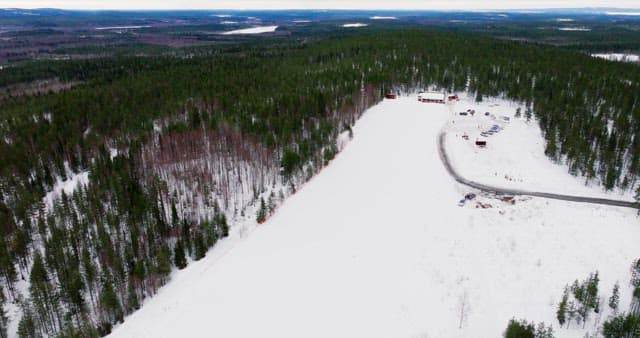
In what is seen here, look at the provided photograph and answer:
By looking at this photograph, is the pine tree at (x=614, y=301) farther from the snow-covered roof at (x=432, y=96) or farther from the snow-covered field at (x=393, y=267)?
the snow-covered roof at (x=432, y=96)

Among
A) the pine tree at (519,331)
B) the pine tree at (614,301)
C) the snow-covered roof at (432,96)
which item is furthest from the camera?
the snow-covered roof at (432,96)

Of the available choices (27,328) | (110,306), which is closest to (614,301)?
(110,306)

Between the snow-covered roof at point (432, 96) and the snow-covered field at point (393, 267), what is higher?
the snow-covered roof at point (432, 96)

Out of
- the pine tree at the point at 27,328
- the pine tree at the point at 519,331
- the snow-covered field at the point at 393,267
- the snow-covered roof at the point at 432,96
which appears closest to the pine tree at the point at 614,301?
the snow-covered field at the point at 393,267

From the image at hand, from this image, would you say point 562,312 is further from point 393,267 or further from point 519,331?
point 393,267

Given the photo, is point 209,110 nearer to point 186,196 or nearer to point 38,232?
point 186,196

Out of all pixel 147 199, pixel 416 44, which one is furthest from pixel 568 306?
pixel 416 44

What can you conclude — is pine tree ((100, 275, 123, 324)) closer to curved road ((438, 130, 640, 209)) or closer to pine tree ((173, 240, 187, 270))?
pine tree ((173, 240, 187, 270))
